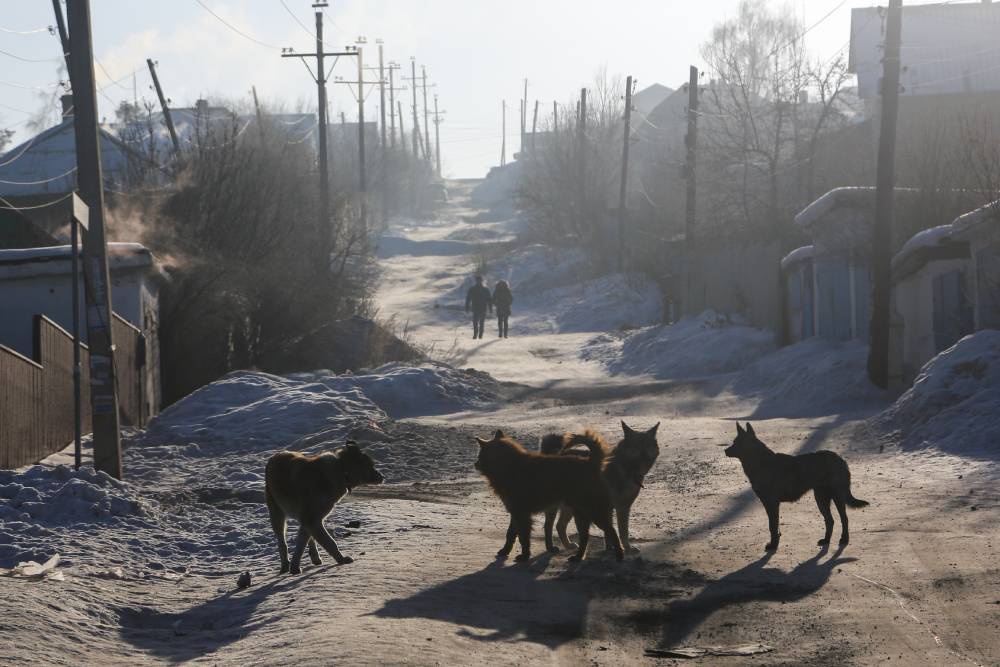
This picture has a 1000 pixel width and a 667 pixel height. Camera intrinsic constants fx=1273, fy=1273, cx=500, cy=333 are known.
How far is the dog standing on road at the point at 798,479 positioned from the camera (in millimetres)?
9367

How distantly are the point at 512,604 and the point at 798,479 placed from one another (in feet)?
8.87

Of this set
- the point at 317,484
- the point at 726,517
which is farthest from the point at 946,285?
the point at 317,484

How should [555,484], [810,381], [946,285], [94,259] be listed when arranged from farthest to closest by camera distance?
1. [810,381]
2. [946,285]
3. [94,259]
4. [555,484]

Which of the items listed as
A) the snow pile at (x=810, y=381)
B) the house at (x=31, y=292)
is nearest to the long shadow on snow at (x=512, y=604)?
the house at (x=31, y=292)

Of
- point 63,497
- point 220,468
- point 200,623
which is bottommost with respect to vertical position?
point 220,468

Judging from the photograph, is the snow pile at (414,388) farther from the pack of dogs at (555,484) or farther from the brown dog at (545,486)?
the brown dog at (545,486)

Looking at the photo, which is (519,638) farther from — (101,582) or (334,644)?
(101,582)

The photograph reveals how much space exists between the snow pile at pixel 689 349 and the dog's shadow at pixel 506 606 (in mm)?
20623

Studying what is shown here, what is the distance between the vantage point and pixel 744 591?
8.00 m

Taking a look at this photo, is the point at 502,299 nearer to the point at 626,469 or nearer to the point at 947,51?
the point at 947,51

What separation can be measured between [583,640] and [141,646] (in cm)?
265

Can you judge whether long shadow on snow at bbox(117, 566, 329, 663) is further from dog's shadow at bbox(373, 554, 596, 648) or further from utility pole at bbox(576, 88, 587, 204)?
utility pole at bbox(576, 88, 587, 204)

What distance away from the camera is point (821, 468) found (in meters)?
9.38

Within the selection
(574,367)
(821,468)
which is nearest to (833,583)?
(821,468)
